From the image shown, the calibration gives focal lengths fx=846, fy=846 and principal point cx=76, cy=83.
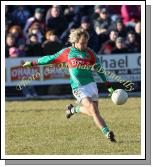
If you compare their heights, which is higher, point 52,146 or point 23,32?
point 23,32

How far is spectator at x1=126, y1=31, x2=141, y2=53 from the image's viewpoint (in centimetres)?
2345

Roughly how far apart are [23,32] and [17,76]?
7.65 feet

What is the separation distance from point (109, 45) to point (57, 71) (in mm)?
1715

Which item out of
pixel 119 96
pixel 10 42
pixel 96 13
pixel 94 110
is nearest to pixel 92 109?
pixel 94 110

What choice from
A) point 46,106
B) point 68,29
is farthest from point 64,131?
point 68,29


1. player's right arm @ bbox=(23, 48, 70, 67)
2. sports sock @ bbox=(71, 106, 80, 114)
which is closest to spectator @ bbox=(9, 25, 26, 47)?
sports sock @ bbox=(71, 106, 80, 114)

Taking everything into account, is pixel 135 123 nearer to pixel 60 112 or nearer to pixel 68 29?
pixel 60 112

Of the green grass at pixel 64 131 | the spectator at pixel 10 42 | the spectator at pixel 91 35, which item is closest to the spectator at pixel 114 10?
the spectator at pixel 91 35

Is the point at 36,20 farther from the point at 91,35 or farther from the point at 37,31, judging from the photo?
the point at 91,35

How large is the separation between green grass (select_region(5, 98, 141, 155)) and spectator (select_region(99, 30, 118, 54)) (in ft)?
8.97

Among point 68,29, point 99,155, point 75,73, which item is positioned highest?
point 68,29

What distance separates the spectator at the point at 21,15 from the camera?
24984 millimetres

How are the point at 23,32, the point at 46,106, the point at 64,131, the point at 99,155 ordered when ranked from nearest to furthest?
the point at 99,155
the point at 64,131
the point at 46,106
the point at 23,32

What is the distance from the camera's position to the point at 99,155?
13.1 metres
